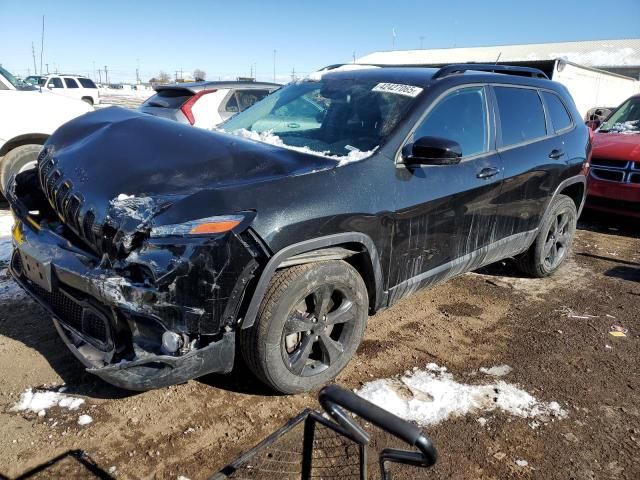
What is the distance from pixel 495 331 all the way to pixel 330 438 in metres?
1.90

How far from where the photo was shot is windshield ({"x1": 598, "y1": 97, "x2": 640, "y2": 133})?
7.48 meters

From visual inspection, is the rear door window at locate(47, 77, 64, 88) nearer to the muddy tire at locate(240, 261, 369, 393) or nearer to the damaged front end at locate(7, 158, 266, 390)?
the damaged front end at locate(7, 158, 266, 390)

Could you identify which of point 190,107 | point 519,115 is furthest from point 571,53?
point 519,115

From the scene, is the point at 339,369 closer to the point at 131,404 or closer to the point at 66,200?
Answer: the point at 131,404

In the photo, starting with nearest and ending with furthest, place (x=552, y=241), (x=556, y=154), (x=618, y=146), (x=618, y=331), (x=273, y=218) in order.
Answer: (x=273, y=218)
(x=618, y=331)
(x=556, y=154)
(x=552, y=241)
(x=618, y=146)

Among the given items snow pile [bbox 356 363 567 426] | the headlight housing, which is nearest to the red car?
snow pile [bbox 356 363 567 426]

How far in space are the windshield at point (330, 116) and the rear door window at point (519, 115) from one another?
98cm

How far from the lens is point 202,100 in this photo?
298 inches

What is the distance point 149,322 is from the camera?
2.29 m

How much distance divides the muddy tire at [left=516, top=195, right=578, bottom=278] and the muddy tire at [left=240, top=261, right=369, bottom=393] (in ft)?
7.94

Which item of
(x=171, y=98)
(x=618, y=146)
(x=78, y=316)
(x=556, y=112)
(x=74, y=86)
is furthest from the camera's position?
(x=74, y=86)

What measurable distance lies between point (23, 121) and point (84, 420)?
5.03 metres

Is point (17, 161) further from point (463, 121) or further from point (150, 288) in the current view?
point (463, 121)

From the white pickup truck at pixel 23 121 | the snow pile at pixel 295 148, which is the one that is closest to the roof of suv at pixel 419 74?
the snow pile at pixel 295 148
